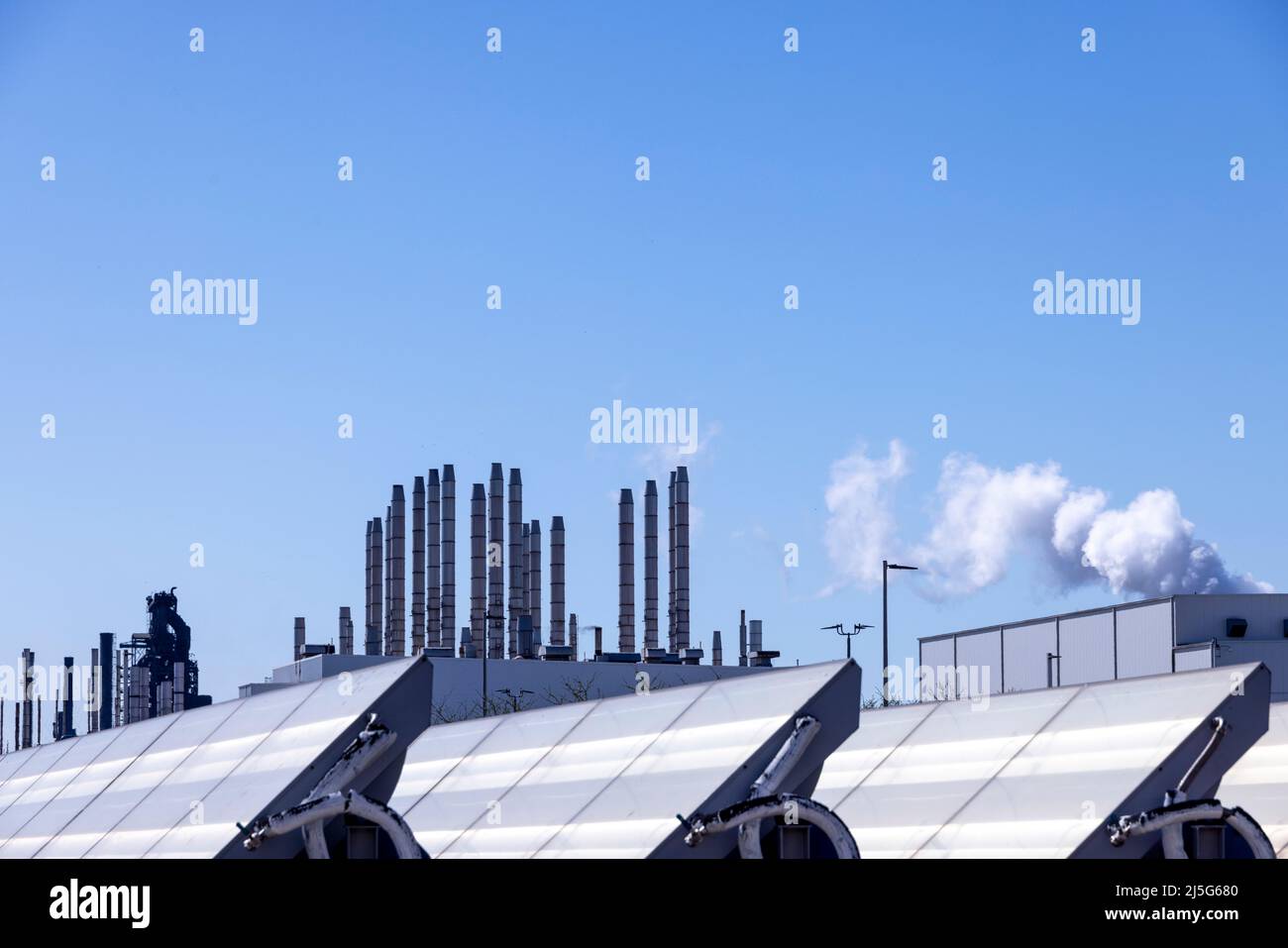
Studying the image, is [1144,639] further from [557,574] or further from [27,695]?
[27,695]

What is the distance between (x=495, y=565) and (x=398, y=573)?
19.0 feet

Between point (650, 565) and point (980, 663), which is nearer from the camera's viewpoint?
point (980, 663)

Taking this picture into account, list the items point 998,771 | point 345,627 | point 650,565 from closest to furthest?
point 998,771
point 650,565
point 345,627

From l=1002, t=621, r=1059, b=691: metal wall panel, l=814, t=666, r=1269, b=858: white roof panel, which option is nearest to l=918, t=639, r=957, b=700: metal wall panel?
l=1002, t=621, r=1059, b=691: metal wall panel

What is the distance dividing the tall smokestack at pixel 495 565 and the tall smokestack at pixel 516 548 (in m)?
0.51

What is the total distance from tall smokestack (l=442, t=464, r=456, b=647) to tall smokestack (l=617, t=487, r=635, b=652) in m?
8.33

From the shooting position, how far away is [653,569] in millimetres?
87250

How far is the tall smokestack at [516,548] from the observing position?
8819cm

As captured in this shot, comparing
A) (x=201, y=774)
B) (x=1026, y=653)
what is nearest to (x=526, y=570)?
(x=1026, y=653)

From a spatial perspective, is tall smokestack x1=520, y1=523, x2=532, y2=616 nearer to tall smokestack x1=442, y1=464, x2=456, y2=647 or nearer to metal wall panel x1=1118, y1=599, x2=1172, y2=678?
tall smokestack x1=442, y1=464, x2=456, y2=647

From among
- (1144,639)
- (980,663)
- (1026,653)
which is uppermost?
(1144,639)
